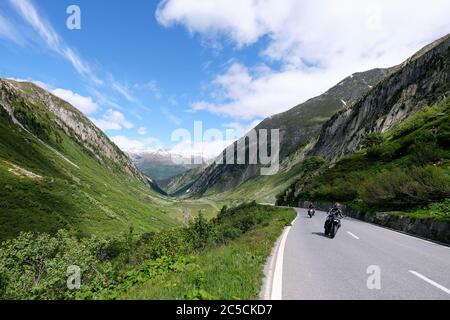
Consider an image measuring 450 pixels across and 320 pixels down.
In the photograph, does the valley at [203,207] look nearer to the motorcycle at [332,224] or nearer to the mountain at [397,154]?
the mountain at [397,154]

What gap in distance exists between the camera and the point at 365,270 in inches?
400

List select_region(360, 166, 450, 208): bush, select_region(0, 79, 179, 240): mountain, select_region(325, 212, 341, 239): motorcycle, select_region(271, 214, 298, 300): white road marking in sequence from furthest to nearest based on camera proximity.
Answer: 1. select_region(0, 79, 179, 240): mountain
2. select_region(360, 166, 450, 208): bush
3. select_region(325, 212, 341, 239): motorcycle
4. select_region(271, 214, 298, 300): white road marking

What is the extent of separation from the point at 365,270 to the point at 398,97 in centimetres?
11195

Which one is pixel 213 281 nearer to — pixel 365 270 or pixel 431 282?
pixel 365 270

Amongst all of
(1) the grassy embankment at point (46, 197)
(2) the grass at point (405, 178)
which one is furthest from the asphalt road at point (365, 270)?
(1) the grassy embankment at point (46, 197)

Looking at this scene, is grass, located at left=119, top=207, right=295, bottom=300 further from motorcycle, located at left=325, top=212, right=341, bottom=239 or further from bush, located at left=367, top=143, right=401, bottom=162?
bush, located at left=367, top=143, right=401, bottom=162

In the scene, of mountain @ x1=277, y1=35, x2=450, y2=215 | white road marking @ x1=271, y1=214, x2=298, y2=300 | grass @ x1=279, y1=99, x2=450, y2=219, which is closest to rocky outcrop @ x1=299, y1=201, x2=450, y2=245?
mountain @ x1=277, y1=35, x2=450, y2=215

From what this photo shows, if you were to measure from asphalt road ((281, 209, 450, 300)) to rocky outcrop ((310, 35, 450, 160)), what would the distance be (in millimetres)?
85431

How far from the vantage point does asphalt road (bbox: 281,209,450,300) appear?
780 cm

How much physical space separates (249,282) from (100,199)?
113 metres

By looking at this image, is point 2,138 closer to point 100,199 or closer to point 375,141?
point 100,199

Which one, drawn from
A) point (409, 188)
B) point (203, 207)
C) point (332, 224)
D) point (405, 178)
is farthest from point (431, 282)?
point (203, 207)

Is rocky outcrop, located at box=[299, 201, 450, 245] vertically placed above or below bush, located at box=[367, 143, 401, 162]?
below

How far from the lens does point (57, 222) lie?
75.8 metres
